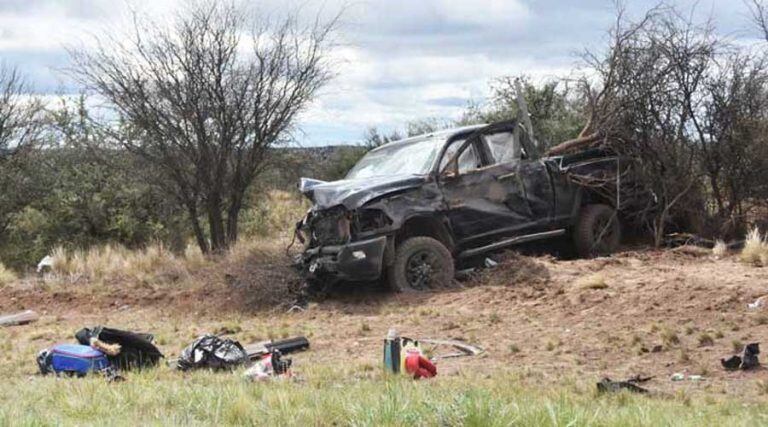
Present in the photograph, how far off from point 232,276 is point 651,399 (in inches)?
318

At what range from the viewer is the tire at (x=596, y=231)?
43.4ft

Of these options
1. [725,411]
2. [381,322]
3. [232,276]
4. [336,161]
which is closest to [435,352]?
[381,322]

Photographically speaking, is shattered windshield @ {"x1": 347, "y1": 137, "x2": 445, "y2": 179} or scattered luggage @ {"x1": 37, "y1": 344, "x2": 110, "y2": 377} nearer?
scattered luggage @ {"x1": 37, "y1": 344, "x2": 110, "y2": 377}

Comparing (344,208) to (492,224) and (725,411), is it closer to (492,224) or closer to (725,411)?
(492,224)

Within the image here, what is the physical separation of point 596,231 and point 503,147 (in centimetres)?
202

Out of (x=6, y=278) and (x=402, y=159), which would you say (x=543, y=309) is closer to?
(x=402, y=159)

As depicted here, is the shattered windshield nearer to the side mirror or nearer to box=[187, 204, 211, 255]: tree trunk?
the side mirror

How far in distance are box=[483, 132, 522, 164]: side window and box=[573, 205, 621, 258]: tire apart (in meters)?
1.53

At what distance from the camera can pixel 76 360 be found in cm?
809

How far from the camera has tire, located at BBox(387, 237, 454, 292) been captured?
11.6 m

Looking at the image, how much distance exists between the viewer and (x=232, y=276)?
1289 centimetres

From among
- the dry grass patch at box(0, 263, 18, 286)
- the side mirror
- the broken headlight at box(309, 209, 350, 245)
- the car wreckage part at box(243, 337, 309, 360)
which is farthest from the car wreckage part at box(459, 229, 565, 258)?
the dry grass patch at box(0, 263, 18, 286)

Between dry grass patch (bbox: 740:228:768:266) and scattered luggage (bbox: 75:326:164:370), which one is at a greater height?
dry grass patch (bbox: 740:228:768:266)

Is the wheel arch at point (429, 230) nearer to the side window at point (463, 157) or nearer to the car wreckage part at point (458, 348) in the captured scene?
the side window at point (463, 157)
